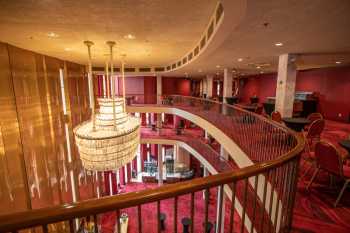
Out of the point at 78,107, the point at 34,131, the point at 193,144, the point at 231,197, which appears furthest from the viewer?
the point at 193,144

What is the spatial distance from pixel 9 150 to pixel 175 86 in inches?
534

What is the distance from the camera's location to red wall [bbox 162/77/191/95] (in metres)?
16.1

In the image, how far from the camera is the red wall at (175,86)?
16102 mm

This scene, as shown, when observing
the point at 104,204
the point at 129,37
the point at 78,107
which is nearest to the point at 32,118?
→ the point at 78,107

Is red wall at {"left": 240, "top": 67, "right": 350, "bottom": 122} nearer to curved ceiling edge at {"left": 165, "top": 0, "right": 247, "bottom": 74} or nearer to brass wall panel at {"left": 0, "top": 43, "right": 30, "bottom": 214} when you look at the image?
curved ceiling edge at {"left": 165, "top": 0, "right": 247, "bottom": 74}

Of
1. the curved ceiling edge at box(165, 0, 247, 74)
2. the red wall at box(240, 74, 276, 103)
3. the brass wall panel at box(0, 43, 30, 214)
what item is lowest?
the brass wall panel at box(0, 43, 30, 214)

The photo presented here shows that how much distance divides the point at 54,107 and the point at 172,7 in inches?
203

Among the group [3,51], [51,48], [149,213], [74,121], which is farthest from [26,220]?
[149,213]

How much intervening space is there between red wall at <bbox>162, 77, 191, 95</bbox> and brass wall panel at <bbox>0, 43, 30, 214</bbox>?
1232 cm

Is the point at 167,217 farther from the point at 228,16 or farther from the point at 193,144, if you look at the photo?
the point at 228,16

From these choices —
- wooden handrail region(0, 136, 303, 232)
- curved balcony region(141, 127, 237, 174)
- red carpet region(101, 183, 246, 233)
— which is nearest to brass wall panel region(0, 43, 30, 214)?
wooden handrail region(0, 136, 303, 232)

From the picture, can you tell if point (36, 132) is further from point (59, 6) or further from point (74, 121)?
point (59, 6)

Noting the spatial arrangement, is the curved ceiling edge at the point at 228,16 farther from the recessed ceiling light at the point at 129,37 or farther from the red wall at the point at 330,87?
the red wall at the point at 330,87

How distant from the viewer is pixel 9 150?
404cm
